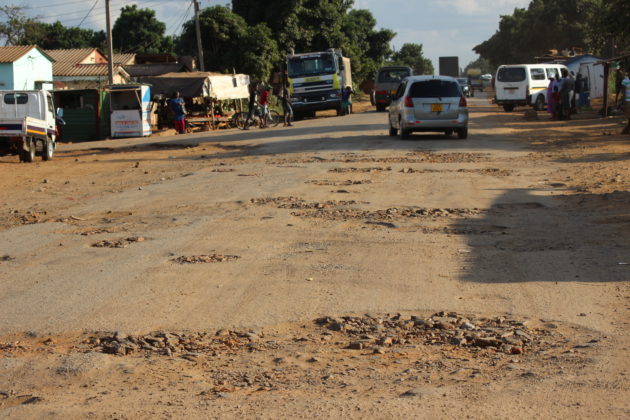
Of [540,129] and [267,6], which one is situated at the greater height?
[267,6]

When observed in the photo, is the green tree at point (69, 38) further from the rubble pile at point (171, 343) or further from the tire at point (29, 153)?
the rubble pile at point (171, 343)

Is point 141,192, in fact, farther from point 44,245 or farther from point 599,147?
point 599,147

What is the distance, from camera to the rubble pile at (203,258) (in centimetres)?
767

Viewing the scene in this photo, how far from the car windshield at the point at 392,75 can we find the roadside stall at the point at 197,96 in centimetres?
861

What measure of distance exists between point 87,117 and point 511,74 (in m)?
18.5

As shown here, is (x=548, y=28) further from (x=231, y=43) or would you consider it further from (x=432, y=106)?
(x=432, y=106)

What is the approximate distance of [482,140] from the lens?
2212cm

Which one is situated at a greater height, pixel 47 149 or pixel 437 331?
pixel 47 149

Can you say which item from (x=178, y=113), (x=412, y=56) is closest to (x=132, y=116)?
(x=178, y=113)

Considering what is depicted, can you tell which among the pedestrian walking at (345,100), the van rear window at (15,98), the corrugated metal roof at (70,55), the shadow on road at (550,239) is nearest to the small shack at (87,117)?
the van rear window at (15,98)

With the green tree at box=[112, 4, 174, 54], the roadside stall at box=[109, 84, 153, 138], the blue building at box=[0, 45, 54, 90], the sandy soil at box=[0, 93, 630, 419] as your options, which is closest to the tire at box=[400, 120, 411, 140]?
the sandy soil at box=[0, 93, 630, 419]

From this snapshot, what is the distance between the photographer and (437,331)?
5387mm

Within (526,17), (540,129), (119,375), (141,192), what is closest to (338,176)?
(141,192)

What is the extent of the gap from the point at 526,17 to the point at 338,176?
8044 cm
